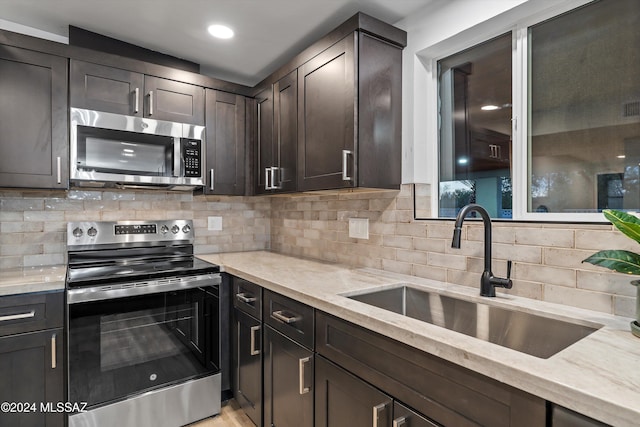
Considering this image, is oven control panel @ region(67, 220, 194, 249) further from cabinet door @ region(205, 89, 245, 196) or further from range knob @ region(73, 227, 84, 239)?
cabinet door @ region(205, 89, 245, 196)

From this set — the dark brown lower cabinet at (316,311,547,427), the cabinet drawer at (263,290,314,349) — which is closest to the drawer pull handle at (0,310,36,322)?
the cabinet drawer at (263,290,314,349)

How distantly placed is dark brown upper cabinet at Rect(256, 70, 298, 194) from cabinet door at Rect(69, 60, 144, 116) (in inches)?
31.5

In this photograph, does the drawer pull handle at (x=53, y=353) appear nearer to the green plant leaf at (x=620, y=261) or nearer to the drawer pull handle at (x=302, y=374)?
the drawer pull handle at (x=302, y=374)

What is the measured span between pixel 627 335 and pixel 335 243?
1577 millimetres

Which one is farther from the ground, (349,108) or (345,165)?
(349,108)

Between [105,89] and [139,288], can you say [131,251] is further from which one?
[105,89]

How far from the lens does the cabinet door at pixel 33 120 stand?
181 cm

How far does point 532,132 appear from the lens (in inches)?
57.7

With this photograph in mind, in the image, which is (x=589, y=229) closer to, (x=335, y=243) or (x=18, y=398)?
(x=335, y=243)

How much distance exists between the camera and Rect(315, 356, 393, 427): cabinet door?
3.56 ft

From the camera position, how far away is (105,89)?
2061 mm

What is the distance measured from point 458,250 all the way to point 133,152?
201 centimetres

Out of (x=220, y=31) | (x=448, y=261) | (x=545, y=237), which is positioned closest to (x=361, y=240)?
(x=448, y=261)

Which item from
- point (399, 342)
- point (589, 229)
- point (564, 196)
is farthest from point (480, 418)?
point (564, 196)
